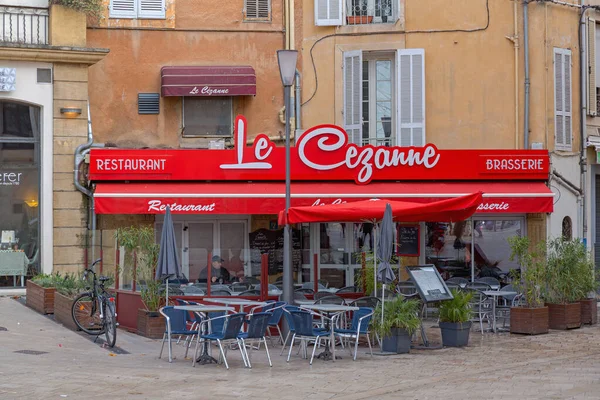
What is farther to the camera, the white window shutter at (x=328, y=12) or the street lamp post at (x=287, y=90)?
the white window shutter at (x=328, y=12)

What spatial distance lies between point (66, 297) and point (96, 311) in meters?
1.40

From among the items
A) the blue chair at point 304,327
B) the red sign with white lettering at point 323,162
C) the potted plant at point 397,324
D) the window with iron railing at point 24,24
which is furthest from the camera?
the red sign with white lettering at point 323,162

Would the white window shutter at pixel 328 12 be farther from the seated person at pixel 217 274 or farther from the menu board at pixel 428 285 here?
the menu board at pixel 428 285

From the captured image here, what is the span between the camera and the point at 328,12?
23.9 metres

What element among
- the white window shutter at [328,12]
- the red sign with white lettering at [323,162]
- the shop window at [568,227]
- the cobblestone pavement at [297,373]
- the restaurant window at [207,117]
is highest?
the white window shutter at [328,12]

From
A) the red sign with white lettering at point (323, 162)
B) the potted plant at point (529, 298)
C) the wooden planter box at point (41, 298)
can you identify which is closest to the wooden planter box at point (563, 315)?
the potted plant at point (529, 298)

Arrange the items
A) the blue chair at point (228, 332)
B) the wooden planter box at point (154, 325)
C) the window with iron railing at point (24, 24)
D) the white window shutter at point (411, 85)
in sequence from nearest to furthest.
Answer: the blue chair at point (228, 332)
the wooden planter box at point (154, 325)
the window with iron railing at point (24, 24)
the white window shutter at point (411, 85)

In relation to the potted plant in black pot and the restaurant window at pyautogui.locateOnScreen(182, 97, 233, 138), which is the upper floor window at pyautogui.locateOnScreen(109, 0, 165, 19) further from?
the potted plant in black pot

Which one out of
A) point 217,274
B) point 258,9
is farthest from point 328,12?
point 217,274

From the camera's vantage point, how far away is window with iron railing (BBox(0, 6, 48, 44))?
872 inches

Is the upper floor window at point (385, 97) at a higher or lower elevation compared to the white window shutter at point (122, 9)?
lower

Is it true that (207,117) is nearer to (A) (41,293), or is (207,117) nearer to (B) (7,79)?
(B) (7,79)

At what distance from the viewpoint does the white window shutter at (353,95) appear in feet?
78.4

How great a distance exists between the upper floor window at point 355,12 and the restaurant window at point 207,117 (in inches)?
116
